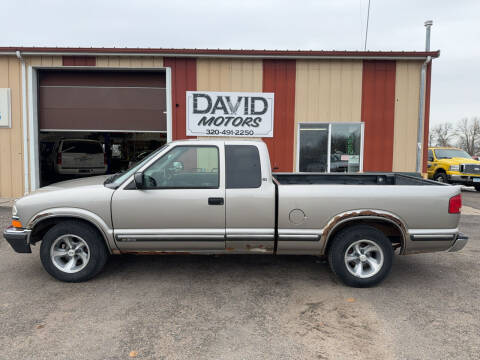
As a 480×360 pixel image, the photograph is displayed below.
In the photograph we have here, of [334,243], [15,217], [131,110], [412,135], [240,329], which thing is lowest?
[240,329]

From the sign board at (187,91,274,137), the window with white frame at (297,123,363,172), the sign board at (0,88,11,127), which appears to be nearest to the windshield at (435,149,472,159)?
the window with white frame at (297,123,363,172)

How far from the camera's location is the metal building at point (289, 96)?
32.4 ft

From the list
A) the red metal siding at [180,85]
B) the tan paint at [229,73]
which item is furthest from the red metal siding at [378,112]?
the red metal siding at [180,85]

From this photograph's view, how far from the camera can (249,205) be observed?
408 centimetres

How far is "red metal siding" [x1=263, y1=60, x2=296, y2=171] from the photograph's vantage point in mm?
9938

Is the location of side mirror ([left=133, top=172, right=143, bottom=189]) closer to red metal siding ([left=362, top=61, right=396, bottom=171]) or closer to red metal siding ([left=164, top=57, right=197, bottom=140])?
red metal siding ([left=164, top=57, right=197, bottom=140])

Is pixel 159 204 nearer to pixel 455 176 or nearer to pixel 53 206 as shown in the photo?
pixel 53 206

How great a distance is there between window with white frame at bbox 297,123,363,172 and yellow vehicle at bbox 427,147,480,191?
Answer: 23.7 ft

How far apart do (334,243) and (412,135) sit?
7.32 m

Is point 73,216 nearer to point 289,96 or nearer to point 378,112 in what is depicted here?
point 289,96

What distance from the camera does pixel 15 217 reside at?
4.20m

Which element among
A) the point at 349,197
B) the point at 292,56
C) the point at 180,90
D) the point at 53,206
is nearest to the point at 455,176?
the point at 292,56

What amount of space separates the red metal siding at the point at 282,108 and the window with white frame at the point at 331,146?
326mm

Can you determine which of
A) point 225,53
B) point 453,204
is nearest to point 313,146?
point 225,53
